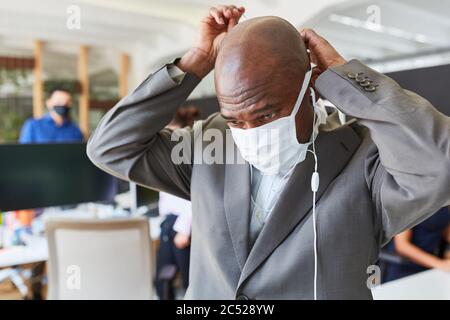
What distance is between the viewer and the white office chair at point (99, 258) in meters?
1.96

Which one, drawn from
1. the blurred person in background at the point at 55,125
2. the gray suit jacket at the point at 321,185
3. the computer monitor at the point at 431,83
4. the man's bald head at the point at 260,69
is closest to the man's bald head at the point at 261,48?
the man's bald head at the point at 260,69

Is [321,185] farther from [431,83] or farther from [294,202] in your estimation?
[431,83]

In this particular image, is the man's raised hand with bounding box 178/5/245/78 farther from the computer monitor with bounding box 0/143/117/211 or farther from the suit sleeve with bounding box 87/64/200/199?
the computer monitor with bounding box 0/143/117/211

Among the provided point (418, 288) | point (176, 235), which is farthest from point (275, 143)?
point (176, 235)

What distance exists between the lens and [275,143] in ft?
2.52

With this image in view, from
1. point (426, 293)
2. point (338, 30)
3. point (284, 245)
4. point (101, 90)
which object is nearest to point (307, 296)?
point (284, 245)

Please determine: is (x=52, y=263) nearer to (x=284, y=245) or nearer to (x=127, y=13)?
(x=284, y=245)

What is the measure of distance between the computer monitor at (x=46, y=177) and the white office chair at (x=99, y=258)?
1.57ft

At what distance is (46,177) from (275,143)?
2033 millimetres

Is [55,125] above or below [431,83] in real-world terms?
below

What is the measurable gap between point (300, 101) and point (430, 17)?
716 cm

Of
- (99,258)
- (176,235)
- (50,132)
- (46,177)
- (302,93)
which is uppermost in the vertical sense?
(302,93)

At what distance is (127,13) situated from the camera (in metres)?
4.80

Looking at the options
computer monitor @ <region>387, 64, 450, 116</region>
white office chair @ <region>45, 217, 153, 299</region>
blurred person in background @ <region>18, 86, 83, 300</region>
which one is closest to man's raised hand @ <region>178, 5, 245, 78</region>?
computer monitor @ <region>387, 64, 450, 116</region>
